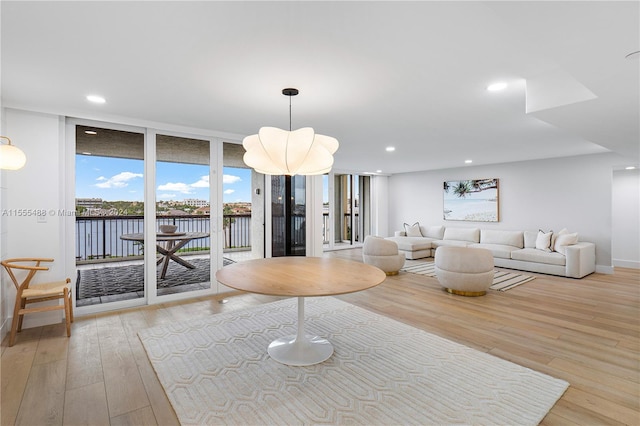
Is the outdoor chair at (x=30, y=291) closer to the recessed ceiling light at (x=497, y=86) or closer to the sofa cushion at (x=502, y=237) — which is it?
the recessed ceiling light at (x=497, y=86)

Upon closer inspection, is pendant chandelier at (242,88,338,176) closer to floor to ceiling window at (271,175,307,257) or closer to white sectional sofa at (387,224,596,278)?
floor to ceiling window at (271,175,307,257)

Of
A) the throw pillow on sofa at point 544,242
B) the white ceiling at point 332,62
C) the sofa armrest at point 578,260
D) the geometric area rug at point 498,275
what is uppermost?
the white ceiling at point 332,62

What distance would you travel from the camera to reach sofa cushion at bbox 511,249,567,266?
5.43 m

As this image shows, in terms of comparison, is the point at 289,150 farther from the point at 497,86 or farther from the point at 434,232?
Answer: the point at 434,232

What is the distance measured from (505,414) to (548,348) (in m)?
1.25

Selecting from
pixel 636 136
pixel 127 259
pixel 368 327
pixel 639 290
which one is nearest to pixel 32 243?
pixel 127 259

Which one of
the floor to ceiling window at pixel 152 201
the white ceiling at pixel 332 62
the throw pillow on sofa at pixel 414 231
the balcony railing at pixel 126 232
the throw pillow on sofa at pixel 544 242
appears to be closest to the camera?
the white ceiling at pixel 332 62

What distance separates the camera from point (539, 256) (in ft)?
18.6

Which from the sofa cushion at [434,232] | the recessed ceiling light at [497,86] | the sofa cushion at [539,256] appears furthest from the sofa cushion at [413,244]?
the recessed ceiling light at [497,86]

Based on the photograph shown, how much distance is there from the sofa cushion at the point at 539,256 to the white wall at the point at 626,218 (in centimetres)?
199

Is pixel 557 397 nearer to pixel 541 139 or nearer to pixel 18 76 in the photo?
pixel 541 139

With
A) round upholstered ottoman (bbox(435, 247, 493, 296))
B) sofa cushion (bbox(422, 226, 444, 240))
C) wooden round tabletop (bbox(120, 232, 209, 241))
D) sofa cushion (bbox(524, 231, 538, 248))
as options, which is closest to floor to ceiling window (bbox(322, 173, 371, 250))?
sofa cushion (bbox(422, 226, 444, 240))

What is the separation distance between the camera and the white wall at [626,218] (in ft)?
19.9

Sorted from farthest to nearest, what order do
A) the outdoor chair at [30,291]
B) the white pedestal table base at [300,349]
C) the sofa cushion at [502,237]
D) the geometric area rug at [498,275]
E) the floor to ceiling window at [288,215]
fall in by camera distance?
1. the sofa cushion at [502,237]
2. the floor to ceiling window at [288,215]
3. the geometric area rug at [498,275]
4. the outdoor chair at [30,291]
5. the white pedestal table base at [300,349]
